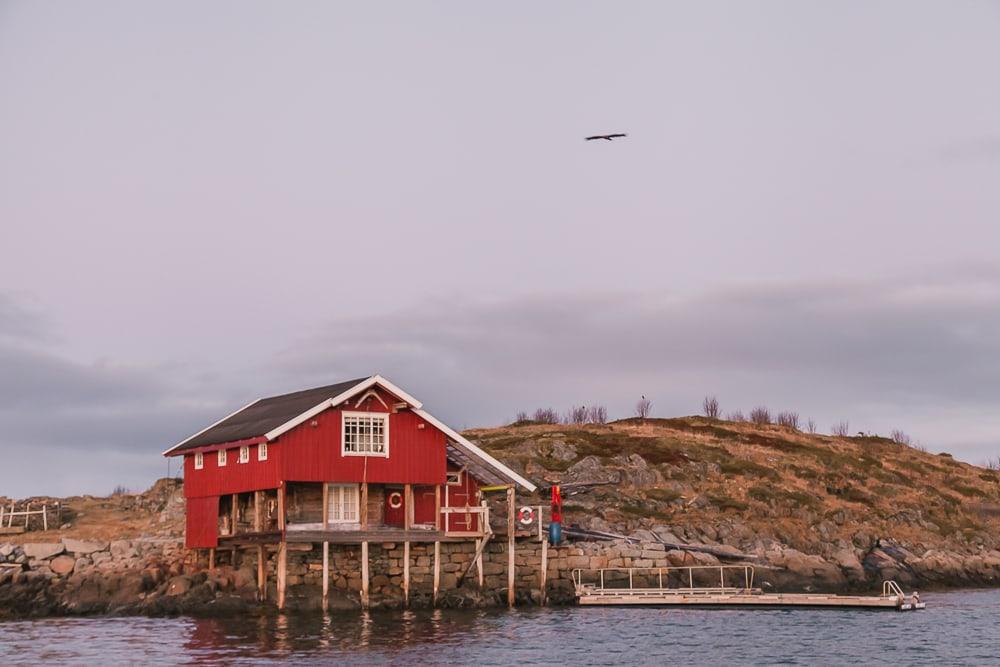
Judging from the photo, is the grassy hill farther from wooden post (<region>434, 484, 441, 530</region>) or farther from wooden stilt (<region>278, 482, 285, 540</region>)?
wooden stilt (<region>278, 482, 285, 540</region>)

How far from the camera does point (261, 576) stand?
5338 cm

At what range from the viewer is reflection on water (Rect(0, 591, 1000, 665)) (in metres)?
40.4

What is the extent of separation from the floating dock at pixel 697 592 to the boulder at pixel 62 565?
22298mm

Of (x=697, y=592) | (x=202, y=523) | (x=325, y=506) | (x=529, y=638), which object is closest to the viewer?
(x=529, y=638)

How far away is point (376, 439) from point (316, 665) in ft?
55.9

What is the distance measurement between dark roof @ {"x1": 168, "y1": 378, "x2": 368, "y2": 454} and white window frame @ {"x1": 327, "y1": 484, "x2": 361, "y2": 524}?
3629mm

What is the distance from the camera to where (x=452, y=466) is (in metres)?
58.2

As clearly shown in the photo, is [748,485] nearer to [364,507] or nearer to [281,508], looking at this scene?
[364,507]

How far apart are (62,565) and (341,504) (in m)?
12.5

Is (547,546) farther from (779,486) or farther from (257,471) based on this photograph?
(779,486)

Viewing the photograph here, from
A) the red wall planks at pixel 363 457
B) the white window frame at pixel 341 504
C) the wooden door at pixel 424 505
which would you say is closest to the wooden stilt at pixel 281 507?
the red wall planks at pixel 363 457

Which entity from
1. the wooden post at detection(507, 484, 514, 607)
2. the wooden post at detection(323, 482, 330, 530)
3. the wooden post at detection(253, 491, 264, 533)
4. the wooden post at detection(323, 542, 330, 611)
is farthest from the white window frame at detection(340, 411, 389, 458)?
the wooden post at detection(507, 484, 514, 607)

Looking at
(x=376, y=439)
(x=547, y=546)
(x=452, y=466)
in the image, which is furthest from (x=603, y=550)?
(x=376, y=439)

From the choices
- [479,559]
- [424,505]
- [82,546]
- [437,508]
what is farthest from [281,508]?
[82,546]
